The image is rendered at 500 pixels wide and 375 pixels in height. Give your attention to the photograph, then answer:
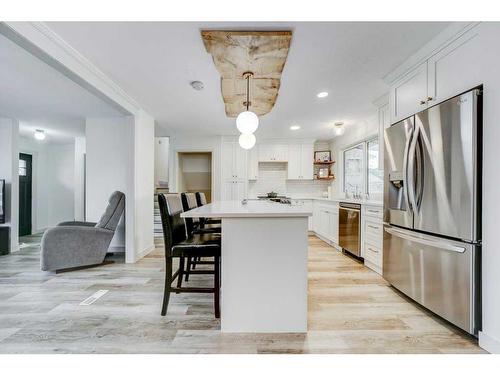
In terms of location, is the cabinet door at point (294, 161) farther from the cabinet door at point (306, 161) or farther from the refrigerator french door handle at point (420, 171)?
the refrigerator french door handle at point (420, 171)

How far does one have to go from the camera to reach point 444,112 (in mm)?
1797

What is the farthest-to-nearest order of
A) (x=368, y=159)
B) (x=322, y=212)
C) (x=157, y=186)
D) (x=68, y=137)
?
1. (x=157, y=186)
2. (x=68, y=137)
3. (x=322, y=212)
4. (x=368, y=159)

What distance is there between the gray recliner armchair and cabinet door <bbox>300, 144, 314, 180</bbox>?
399 cm

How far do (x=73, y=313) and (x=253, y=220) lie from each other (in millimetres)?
1761

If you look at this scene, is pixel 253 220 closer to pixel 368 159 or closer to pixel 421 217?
pixel 421 217

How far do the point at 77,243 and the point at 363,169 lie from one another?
485 cm

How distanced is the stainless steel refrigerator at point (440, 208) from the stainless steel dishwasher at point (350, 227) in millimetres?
1062

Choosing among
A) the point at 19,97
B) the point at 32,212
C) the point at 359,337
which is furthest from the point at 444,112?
the point at 32,212

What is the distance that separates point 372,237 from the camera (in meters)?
3.15

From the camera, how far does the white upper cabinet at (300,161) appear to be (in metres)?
5.78

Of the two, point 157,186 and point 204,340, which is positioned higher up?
point 157,186

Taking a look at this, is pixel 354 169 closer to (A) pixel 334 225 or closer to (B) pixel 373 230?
(A) pixel 334 225

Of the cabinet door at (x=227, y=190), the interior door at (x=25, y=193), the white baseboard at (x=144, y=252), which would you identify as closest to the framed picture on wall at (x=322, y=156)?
the cabinet door at (x=227, y=190)

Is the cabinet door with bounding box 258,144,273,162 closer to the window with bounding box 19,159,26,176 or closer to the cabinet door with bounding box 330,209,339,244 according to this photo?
the cabinet door with bounding box 330,209,339,244
